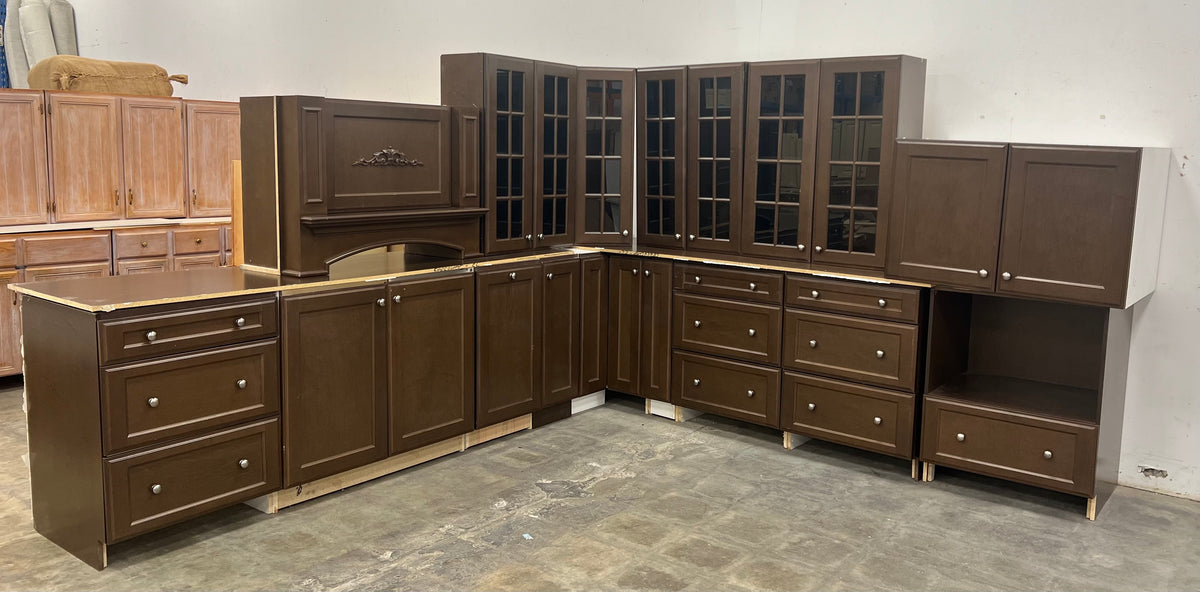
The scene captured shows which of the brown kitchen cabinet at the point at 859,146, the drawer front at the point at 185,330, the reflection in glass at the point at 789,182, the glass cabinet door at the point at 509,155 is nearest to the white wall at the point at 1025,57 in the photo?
the brown kitchen cabinet at the point at 859,146

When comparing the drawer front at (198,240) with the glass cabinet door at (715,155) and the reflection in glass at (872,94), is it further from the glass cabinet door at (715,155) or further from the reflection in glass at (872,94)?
the reflection in glass at (872,94)

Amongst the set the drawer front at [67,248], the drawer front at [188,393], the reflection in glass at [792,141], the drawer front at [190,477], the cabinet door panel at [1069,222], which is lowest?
the drawer front at [190,477]

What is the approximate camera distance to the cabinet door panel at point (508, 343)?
4559 millimetres

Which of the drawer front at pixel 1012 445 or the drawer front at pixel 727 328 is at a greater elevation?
the drawer front at pixel 727 328

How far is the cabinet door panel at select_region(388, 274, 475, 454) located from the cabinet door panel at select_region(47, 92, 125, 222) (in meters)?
2.96

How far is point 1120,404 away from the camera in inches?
159

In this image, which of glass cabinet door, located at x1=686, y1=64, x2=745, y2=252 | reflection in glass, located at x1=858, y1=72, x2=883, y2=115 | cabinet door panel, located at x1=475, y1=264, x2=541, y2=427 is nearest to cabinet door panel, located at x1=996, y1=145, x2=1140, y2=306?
reflection in glass, located at x1=858, y1=72, x2=883, y2=115

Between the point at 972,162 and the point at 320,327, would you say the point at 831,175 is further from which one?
the point at 320,327

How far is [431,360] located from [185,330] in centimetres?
121

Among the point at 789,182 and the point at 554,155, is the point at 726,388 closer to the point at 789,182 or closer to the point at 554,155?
the point at 789,182

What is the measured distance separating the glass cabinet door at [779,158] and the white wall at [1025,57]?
0.49m

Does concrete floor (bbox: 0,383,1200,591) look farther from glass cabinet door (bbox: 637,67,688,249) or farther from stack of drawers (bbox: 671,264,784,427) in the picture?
glass cabinet door (bbox: 637,67,688,249)

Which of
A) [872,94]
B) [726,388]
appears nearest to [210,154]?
[726,388]

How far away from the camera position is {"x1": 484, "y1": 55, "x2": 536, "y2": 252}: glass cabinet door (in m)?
4.63
